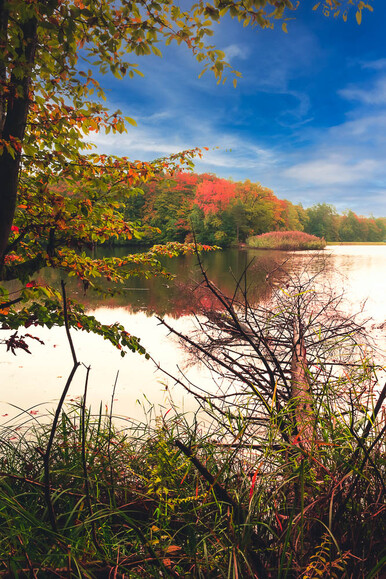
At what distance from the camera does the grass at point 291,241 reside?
25.5 metres

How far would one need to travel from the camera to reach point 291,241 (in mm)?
25406

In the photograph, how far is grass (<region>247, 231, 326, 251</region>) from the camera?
25.5m

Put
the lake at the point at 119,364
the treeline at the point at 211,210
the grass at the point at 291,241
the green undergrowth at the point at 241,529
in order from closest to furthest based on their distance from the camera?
the green undergrowth at the point at 241,529 → the lake at the point at 119,364 → the grass at the point at 291,241 → the treeline at the point at 211,210

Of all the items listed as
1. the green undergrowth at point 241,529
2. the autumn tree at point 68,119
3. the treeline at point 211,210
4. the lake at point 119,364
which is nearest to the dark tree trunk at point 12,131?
the autumn tree at point 68,119

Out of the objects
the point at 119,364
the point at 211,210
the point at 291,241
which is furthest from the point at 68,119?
the point at 211,210

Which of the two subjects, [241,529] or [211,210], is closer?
[241,529]

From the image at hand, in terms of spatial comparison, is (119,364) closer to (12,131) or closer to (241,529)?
(12,131)

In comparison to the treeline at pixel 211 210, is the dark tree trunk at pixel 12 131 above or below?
below

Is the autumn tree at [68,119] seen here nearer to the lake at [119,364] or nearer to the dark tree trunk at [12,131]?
the dark tree trunk at [12,131]

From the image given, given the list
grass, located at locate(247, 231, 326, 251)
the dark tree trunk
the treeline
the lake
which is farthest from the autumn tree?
the treeline

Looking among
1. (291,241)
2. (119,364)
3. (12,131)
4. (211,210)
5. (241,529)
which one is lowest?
(119,364)

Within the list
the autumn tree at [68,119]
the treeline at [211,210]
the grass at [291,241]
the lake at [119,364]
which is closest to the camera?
the autumn tree at [68,119]

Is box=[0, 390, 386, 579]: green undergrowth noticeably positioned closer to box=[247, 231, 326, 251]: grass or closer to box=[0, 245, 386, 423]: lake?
box=[0, 245, 386, 423]: lake

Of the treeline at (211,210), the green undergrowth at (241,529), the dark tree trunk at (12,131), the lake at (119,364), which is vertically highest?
the treeline at (211,210)
